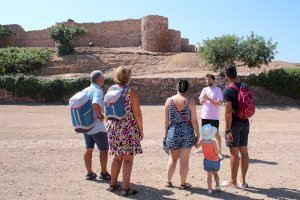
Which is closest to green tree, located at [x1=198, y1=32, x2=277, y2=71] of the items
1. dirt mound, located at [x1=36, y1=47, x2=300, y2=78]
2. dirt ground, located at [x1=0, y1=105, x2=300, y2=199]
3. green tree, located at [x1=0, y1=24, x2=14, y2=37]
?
dirt mound, located at [x1=36, y1=47, x2=300, y2=78]

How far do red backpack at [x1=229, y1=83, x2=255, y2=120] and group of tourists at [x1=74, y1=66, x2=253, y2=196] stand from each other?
36mm

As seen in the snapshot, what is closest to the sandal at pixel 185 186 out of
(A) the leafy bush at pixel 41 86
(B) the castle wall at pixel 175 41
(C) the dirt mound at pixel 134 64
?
(A) the leafy bush at pixel 41 86

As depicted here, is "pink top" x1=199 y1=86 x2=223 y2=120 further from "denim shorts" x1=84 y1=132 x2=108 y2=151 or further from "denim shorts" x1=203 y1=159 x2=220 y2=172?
"denim shorts" x1=84 y1=132 x2=108 y2=151

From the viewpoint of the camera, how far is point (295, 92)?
2173 centimetres

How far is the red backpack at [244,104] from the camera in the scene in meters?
6.42

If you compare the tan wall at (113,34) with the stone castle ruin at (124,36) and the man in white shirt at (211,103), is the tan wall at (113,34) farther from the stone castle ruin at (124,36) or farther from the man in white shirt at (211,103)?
the man in white shirt at (211,103)

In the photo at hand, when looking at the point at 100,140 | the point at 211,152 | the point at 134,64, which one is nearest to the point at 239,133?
the point at 211,152

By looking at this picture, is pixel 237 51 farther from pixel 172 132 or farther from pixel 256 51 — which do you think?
pixel 172 132

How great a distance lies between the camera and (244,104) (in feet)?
21.1

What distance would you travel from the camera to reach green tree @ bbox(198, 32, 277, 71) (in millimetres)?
24694

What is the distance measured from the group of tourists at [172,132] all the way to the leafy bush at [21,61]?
25553 millimetres

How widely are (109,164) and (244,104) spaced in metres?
3.08

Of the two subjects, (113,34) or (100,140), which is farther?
(113,34)

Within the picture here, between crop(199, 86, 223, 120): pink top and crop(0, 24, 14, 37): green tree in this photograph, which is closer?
crop(199, 86, 223, 120): pink top
